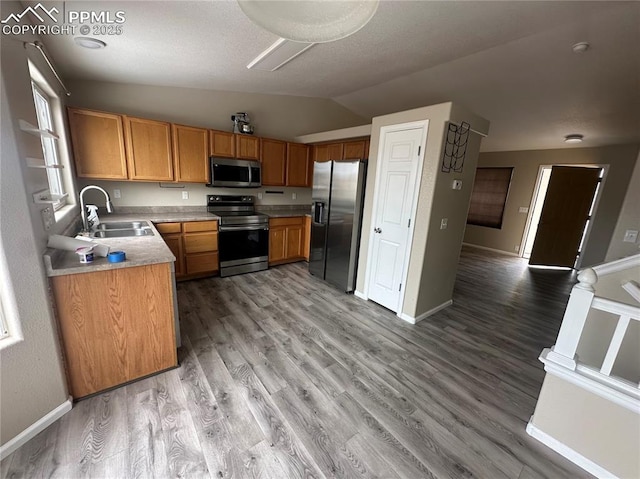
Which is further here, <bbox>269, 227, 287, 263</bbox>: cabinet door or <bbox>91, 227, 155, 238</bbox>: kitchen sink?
<bbox>269, 227, 287, 263</bbox>: cabinet door

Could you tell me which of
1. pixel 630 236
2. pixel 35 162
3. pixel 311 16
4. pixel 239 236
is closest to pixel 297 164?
pixel 239 236

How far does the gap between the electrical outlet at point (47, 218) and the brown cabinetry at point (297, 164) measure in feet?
10.5

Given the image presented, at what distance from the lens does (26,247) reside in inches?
53.0

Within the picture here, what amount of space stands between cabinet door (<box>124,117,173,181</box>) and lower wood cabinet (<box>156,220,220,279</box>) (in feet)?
2.27

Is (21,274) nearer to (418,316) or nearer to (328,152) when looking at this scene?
(418,316)

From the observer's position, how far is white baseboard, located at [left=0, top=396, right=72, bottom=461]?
133cm

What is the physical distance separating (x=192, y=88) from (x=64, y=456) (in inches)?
161

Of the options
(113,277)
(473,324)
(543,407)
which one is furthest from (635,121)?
(113,277)

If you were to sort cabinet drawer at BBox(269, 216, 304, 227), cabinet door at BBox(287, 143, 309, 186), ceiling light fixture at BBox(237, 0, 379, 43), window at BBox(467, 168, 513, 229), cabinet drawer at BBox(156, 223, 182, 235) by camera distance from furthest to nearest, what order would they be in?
window at BBox(467, 168, 513, 229), cabinet door at BBox(287, 143, 309, 186), cabinet drawer at BBox(269, 216, 304, 227), cabinet drawer at BBox(156, 223, 182, 235), ceiling light fixture at BBox(237, 0, 379, 43)

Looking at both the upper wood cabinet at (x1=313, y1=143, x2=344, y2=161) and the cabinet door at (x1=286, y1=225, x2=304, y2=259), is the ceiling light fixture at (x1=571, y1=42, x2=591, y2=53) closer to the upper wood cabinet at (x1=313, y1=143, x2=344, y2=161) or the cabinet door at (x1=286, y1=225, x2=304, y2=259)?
the upper wood cabinet at (x1=313, y1=143, x2=344, y2=161)

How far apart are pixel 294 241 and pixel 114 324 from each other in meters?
2.99

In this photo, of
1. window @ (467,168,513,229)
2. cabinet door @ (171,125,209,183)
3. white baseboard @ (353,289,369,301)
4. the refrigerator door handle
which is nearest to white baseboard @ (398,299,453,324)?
white baseboard @ (353,289,369,301)

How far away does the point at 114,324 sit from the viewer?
67.7 inches

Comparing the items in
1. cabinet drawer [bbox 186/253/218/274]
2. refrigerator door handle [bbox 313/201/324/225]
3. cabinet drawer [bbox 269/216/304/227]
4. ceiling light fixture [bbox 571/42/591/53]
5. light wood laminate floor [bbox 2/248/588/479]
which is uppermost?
ceiling light fixture [bbox 571/42/591/53]
